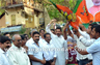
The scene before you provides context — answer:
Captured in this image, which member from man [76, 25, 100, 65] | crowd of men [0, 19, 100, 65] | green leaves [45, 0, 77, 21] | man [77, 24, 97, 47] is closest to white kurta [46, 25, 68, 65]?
crowd of men [0, 19, 100, 65]

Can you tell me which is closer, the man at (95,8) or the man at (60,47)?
the man at (60,47)

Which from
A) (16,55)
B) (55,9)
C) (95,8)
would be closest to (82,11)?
(95,8)

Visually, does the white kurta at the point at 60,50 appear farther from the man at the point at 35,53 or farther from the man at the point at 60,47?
the man at the point at 35,53

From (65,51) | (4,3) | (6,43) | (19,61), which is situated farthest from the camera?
Result: (4,3)

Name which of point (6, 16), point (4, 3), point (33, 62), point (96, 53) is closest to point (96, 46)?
point (96, 53)

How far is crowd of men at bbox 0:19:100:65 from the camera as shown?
282cm

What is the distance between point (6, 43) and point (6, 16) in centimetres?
634

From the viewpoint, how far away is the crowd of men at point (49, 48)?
2824mm

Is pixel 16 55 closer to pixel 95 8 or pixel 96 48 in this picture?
pixel 96 48

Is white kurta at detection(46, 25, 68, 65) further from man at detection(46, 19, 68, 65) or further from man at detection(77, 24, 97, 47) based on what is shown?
man at detection(77, 24, 97, 47)

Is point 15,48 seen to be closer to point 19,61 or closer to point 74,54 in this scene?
point 19,61

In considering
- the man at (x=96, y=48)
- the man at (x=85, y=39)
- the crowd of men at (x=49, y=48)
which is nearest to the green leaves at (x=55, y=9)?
the crowd of men at (x=49, y=48)

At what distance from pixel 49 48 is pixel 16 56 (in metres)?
1.52

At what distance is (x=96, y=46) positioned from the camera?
2.52 meters
